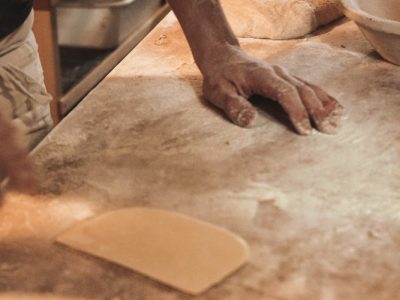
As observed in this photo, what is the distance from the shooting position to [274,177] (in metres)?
0.96

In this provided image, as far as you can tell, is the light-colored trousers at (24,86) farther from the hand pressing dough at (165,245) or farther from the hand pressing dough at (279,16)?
the hand pressing dough at (279,16)

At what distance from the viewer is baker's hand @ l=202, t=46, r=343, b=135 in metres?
1.09

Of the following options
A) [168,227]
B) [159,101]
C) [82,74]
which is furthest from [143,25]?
[168,227]

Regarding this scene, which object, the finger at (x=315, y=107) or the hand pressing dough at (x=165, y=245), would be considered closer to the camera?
the hand pressing dough at (x=165, y=245)

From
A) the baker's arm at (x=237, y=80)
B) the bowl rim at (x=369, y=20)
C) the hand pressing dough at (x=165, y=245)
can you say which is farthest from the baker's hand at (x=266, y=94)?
the hand pressing dough at (x=165, y=245)

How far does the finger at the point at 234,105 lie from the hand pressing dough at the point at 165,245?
0.30 meters

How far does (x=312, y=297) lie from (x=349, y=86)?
1.99ft

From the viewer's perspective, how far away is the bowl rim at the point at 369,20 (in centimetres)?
121

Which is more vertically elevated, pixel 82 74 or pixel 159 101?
pixel 159 101

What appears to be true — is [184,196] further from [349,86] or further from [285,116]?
[349,86]

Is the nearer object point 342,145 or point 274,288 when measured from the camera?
point 274,288

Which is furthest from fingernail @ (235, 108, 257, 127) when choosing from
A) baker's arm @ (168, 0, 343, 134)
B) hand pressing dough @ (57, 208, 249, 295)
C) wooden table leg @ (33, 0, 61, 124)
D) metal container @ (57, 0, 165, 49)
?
metal container @ (57, 0, 165, 49)

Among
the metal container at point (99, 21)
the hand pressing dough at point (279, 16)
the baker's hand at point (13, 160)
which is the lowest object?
the metal container at point (99, 21)

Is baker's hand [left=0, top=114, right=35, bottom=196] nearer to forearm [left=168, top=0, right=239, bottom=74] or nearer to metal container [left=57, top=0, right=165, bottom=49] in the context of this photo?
forearm [left=168, top=0, right=239, bottom=74]
